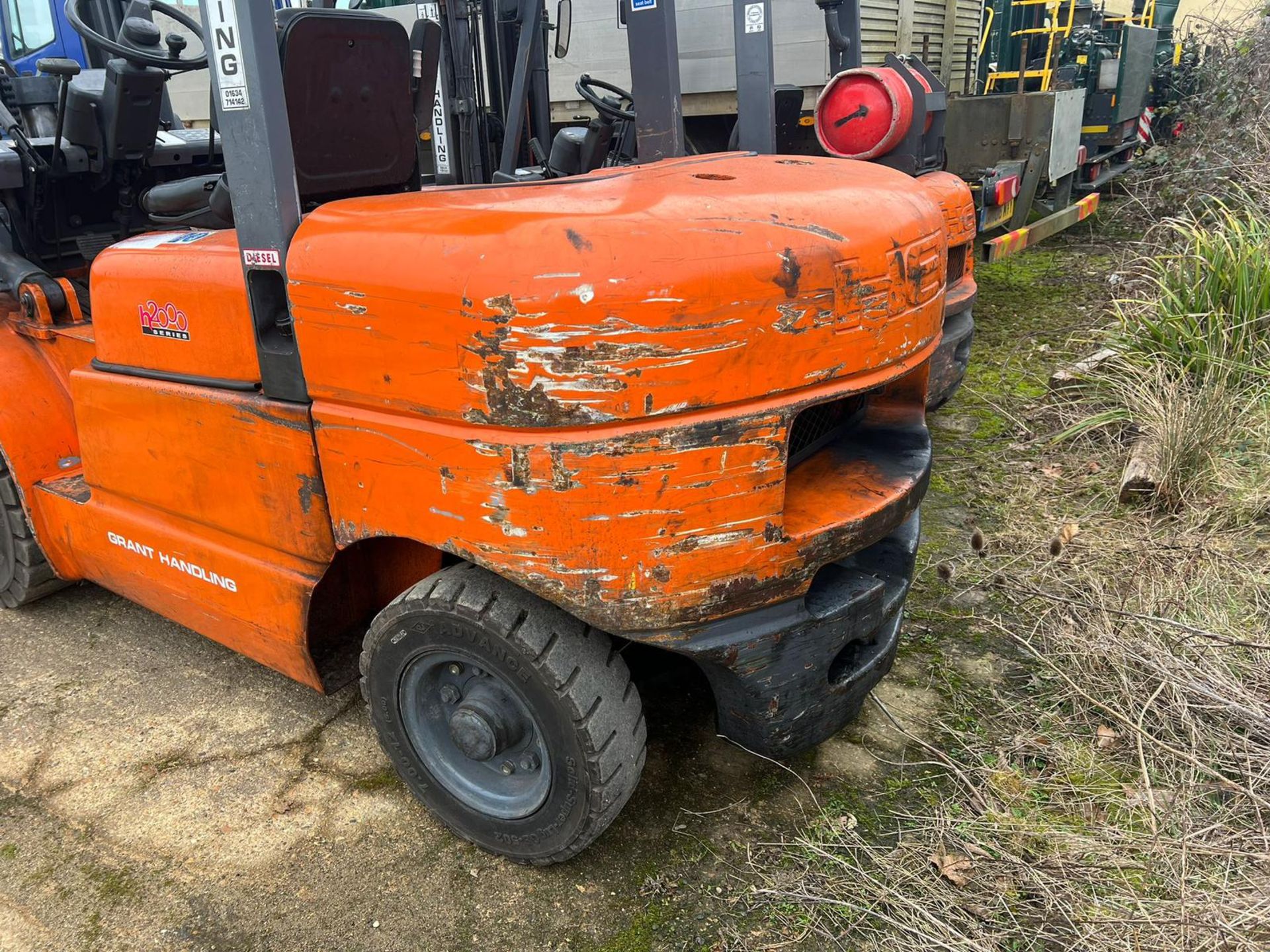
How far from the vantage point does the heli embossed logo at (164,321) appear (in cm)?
256

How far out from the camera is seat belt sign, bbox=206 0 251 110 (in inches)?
81.8

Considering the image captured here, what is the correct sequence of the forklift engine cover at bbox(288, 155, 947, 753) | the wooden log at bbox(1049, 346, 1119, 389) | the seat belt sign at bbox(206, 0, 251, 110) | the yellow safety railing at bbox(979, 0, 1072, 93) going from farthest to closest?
the yellow safety railing at bbox(979, 0, 1072, 93) < the wooden log at bbox(1049, 346, 1119, 389) < the seat belt sign at bbox(206, 0, 251, 110) < the forklift engine cover at bbox(288, 155, 947, 753)

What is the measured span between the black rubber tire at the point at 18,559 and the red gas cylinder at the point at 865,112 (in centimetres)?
410

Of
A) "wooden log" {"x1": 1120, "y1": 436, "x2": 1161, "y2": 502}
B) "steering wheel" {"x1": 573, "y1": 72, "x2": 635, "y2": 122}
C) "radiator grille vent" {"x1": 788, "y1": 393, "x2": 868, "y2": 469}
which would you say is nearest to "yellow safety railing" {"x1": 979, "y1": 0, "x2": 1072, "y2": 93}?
"steering wheel" {"x1": 573, "y1": 72, "x2": 635, "y2": 122}

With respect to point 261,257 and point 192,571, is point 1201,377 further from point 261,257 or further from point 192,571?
point 192,571

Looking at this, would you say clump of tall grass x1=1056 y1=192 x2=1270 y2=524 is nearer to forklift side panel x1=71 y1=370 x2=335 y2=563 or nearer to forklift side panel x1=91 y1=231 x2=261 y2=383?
forklift side panel x1=71 y1=370 x2=335 y2=563

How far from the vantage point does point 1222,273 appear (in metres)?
4.72

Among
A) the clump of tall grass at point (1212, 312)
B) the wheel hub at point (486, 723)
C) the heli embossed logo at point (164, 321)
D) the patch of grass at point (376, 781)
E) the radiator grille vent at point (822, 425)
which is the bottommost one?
the patch of grass at point (376, 781)

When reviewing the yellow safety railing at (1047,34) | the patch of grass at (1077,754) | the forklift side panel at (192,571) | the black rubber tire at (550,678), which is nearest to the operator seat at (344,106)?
the forklift side panel at (192,571)

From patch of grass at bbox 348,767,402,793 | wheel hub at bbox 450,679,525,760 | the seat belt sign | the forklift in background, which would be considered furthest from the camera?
the forklift in background

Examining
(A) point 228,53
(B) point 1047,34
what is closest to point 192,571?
(A) point 228,53

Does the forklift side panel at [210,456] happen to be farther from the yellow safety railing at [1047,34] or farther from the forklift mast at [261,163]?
the yellow safety railing at [1047,34]

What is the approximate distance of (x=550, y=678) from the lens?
210cm

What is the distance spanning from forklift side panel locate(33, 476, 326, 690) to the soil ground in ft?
0.95
